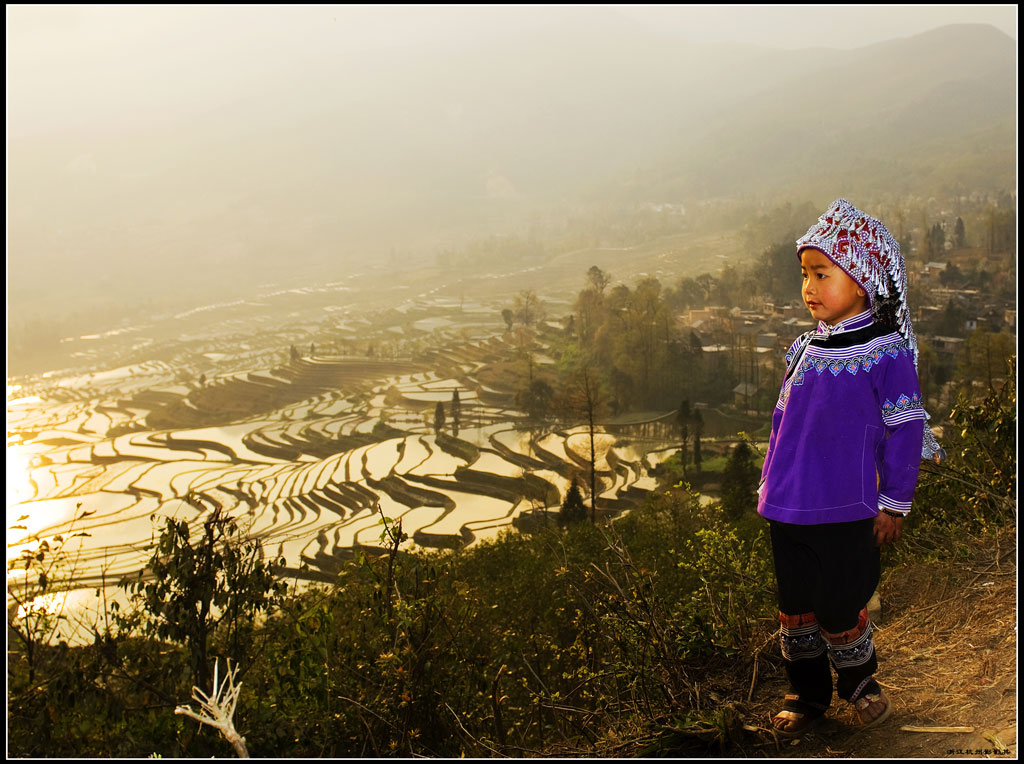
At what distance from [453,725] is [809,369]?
2.39 m

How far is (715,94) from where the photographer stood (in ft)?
88.7

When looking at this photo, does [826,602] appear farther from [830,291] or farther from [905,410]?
[830,291]

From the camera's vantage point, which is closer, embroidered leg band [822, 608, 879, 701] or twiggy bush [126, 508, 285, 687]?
embroidered leg band [822, 608, 879, 701]

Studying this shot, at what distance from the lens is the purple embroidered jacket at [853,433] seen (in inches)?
74.7

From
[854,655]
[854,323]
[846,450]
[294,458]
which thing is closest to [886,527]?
[846,450]

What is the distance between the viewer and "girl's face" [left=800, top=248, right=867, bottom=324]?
196 cm

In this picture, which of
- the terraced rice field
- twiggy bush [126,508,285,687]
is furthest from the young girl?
the terraced rice field

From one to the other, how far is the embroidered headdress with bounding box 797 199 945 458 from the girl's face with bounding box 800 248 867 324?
17 millimetres

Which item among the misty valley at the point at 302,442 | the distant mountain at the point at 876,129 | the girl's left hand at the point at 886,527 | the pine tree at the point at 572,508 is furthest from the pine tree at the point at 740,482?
the distant mountain at the point at 876,129

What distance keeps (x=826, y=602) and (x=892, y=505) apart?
0.31 metres

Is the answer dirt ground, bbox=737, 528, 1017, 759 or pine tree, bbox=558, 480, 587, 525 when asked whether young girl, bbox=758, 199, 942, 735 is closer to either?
dirt ground, bbox=737, 528, 1017, 759

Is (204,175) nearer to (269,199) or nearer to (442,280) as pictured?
(269,199)

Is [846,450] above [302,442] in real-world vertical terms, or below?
above

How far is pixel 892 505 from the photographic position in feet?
6.24
